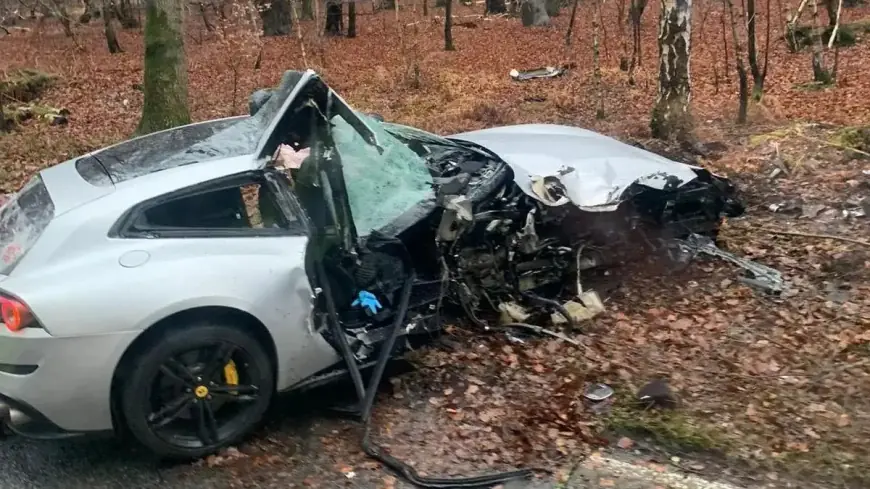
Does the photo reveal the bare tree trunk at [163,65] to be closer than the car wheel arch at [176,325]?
No

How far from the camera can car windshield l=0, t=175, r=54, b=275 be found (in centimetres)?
384

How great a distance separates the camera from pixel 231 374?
158 inches

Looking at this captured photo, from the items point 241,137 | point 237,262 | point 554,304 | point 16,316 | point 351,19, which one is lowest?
point 554,304

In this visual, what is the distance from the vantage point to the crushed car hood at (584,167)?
18.1 ft

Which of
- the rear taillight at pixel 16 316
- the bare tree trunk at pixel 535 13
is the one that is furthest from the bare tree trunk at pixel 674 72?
the bare tree trunk at pixel 535 13

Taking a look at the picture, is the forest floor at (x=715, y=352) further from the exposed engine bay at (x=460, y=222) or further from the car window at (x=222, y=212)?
the car window at (x=222, y=212)

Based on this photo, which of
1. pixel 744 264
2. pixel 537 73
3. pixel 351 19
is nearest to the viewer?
pixel 744 264

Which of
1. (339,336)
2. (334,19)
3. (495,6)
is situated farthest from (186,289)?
(495,6)

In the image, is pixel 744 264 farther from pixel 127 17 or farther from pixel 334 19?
pixel 127 17

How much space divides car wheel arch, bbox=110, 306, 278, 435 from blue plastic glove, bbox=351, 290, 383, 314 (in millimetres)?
625

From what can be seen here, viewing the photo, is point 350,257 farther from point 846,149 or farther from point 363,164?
point 846,149

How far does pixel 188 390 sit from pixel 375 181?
165cm

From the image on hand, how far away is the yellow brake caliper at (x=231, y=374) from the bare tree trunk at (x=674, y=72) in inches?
283

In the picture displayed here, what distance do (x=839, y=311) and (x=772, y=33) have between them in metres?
15.6
